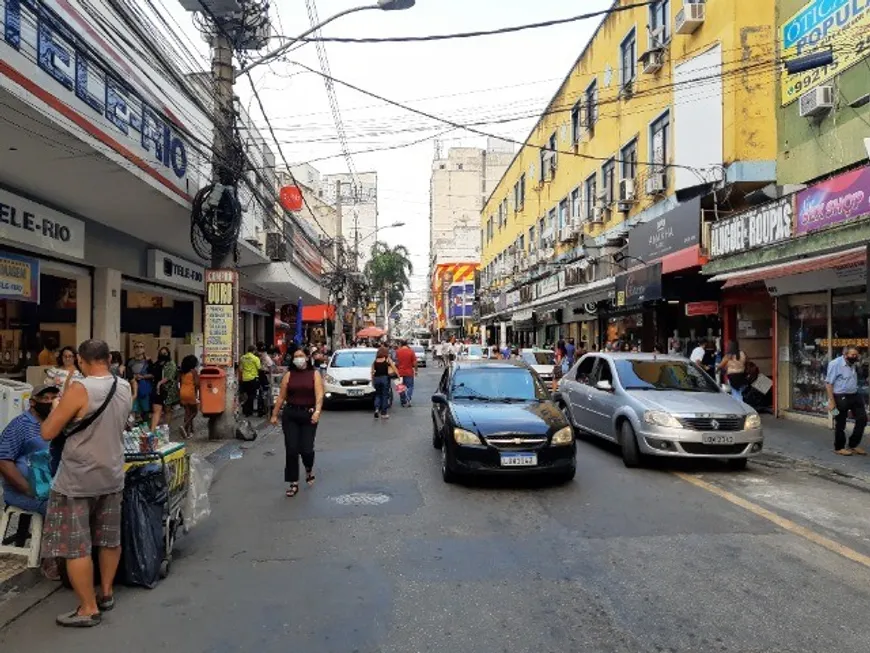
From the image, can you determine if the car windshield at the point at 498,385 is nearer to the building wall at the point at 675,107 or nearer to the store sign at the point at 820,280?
the store sign at the point at 820,280

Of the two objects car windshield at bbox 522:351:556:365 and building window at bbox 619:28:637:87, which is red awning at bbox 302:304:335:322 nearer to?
car windshield at bbox 522:351:556:365

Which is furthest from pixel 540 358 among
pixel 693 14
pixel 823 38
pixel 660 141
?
pixel 823 38

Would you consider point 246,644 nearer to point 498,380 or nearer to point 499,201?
point 498,380

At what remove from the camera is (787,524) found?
6422 millimetres

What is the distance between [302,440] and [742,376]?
29.8ft

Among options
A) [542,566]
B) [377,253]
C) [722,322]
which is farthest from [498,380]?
[377,253]

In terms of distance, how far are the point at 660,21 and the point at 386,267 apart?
2101 inches

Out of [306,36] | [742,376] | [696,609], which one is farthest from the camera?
[742,376]

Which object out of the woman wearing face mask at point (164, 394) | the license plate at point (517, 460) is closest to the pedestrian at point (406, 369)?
the woman wearing face mask at point (164, 394)

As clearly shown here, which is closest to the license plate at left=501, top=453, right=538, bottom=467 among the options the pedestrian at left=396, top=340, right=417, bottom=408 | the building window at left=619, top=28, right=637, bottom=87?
the pedestrian at left=396, top=340, right=417, bottom=408

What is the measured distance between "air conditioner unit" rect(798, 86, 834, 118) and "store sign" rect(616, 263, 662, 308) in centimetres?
496

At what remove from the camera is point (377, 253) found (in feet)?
238

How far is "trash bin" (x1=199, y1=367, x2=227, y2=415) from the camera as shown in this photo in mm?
11867

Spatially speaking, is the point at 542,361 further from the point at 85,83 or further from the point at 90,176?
the point at 85,83
